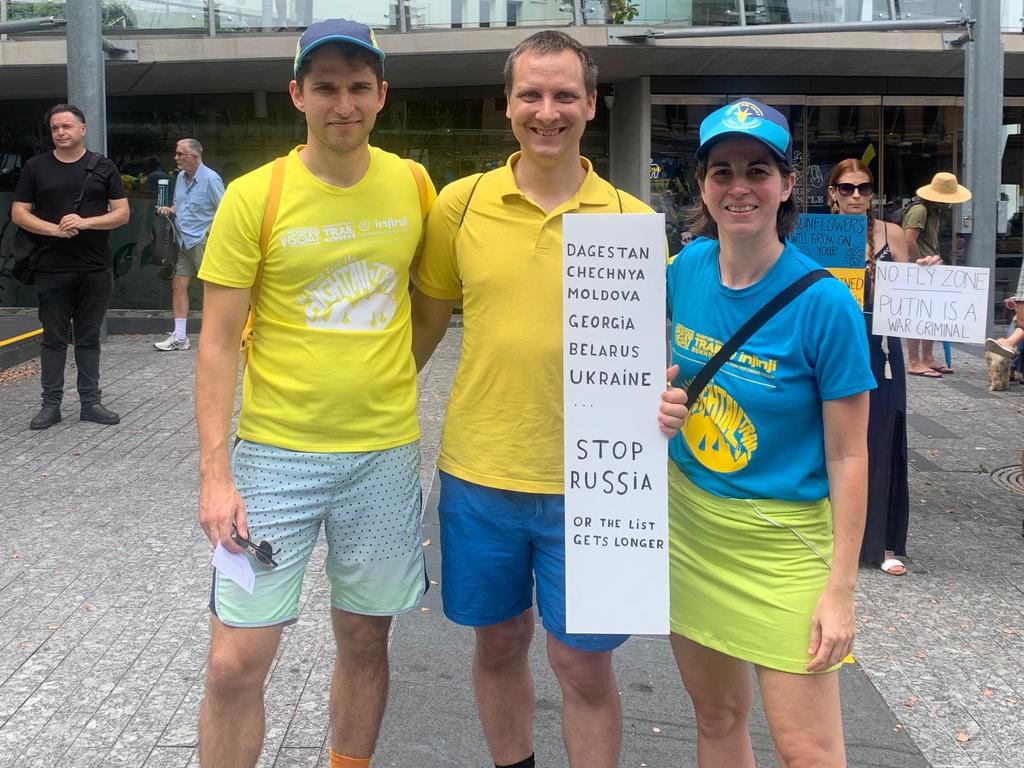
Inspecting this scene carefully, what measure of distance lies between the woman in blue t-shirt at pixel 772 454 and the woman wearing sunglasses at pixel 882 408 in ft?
9.30

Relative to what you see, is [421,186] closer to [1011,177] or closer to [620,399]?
[620,399]

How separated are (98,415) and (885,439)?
18.3 feet

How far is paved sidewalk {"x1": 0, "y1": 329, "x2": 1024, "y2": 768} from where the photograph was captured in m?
3.78

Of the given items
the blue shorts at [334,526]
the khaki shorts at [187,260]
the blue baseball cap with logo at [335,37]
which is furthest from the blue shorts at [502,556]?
the khaki shorts at [187,260]

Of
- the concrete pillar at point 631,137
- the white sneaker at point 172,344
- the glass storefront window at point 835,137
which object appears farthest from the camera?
the glass storefront window at point 835,137

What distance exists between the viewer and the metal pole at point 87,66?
11.9 metres

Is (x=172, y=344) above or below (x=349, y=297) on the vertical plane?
below

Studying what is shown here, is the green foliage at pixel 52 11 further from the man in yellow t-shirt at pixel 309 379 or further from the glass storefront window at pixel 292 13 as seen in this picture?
the man in yellow t-shirt at pixel 309 379

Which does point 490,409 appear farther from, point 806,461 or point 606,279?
point 806,461

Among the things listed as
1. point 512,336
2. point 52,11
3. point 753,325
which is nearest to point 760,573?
point 753,325

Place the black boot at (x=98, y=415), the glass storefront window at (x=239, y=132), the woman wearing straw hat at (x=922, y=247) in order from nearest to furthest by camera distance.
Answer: the black boot at (x=98, y=415), the woman wearing straw hat at (x=922, y=247), the glass storefront window at (x=239, y=132)

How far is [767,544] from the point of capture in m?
2.65

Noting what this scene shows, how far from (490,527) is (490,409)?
0.31 metres

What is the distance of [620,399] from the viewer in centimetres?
274
